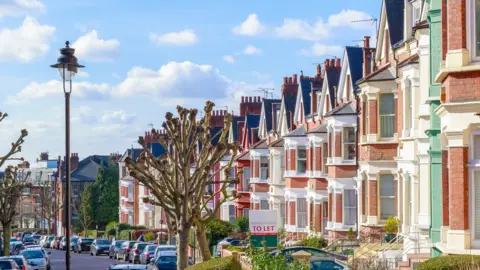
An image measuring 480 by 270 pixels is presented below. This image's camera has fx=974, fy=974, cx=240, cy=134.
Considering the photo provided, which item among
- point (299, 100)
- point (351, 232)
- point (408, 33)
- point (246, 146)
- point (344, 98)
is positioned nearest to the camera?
point (408, 33)

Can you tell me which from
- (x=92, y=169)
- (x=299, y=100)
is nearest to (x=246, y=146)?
(x=299, y=100)

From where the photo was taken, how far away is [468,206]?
668 inches

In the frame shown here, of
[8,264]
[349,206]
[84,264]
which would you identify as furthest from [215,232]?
[8,264]

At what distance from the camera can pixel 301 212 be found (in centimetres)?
5134

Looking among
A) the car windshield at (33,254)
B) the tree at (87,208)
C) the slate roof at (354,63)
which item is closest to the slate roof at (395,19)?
the slate roof at (354,63)

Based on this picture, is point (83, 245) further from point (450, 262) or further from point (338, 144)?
point (450, 262)

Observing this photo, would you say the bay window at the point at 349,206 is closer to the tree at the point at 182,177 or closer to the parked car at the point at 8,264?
the tree at the point at 182,177

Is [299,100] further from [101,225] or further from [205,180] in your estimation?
[101,225]

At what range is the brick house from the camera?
55.2 ft

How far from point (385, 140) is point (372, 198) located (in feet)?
7.77

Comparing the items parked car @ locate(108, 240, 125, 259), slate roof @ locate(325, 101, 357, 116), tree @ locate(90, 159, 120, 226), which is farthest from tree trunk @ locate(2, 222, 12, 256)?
tree @ locate(90, 159, 120, 226)

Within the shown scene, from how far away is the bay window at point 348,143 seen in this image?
43.2 m

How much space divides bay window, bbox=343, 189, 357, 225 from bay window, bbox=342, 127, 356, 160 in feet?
5.12

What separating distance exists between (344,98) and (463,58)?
96.8 feet
